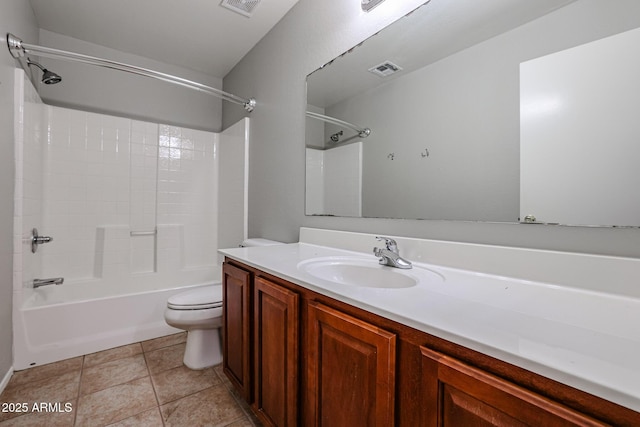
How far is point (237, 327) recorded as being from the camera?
4.43ft

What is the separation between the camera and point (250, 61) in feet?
8.26

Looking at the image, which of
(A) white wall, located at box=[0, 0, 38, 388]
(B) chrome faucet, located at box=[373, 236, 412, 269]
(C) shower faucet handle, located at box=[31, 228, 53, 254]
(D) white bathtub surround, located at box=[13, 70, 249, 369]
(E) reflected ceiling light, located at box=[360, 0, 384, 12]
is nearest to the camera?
(B) chrome faucet, located at box=[373, 236, 412, 269]

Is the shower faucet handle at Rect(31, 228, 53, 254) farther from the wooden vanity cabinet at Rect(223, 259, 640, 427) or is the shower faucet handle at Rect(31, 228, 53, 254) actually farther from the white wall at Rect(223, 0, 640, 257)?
the wooden vanity cabinet at Rect(223, 259, 640, 427)

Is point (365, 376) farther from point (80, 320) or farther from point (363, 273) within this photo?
point (80, 320)

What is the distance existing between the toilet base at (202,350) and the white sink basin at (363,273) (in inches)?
42.6

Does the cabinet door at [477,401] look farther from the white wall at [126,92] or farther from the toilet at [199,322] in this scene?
the white wall at [126,92]

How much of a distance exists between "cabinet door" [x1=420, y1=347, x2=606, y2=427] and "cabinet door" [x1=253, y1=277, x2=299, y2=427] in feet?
1.62

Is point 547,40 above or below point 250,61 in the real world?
below

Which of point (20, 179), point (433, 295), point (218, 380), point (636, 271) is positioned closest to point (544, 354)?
point (433, 295)

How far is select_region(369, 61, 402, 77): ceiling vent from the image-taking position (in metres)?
1.33

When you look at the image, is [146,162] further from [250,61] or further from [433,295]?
[433,295]

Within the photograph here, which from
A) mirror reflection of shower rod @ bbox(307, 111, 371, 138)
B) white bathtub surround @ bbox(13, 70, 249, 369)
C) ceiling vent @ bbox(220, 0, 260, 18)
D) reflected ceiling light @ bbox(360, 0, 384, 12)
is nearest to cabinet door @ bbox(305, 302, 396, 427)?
mirror reflection of shower rod @ bbox(307, 111, 371, 138)

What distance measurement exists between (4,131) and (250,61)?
5.75 ft

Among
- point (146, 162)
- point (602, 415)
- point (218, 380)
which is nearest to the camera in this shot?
point (602, 415)
